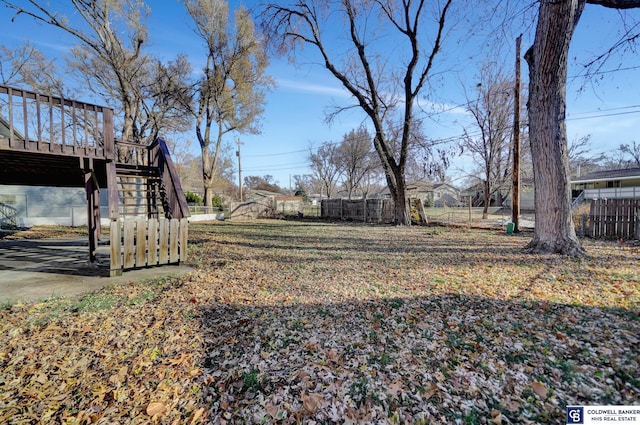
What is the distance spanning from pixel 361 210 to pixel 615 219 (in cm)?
1230

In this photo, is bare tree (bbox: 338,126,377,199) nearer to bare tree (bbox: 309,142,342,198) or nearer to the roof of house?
bare tree (bbox: 309,142,342,198)

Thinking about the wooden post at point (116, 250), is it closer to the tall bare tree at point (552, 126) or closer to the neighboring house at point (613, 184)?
the tall bare tree at point (552, 126)

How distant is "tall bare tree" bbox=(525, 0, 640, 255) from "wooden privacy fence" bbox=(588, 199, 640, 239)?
3.72m

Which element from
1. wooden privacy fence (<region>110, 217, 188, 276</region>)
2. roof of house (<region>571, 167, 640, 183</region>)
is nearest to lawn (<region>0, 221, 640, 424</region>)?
wooden privacy fence (<region>110, 217, 188, 276</region>)

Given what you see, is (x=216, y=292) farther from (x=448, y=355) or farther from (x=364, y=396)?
(x=448, y=355)

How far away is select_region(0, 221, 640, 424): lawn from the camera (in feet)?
6.37

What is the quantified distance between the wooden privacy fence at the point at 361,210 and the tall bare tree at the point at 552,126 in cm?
991

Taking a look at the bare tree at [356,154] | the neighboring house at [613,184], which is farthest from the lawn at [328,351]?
the bare tree at [356,154]

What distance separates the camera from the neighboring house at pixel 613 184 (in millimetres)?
20859

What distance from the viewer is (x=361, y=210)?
1912 cm

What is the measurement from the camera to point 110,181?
17.7ft

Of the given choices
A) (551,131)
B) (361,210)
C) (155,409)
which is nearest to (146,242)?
(155,409)

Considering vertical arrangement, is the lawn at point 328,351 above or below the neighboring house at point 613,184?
below

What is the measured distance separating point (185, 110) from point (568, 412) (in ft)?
→ 73.2
